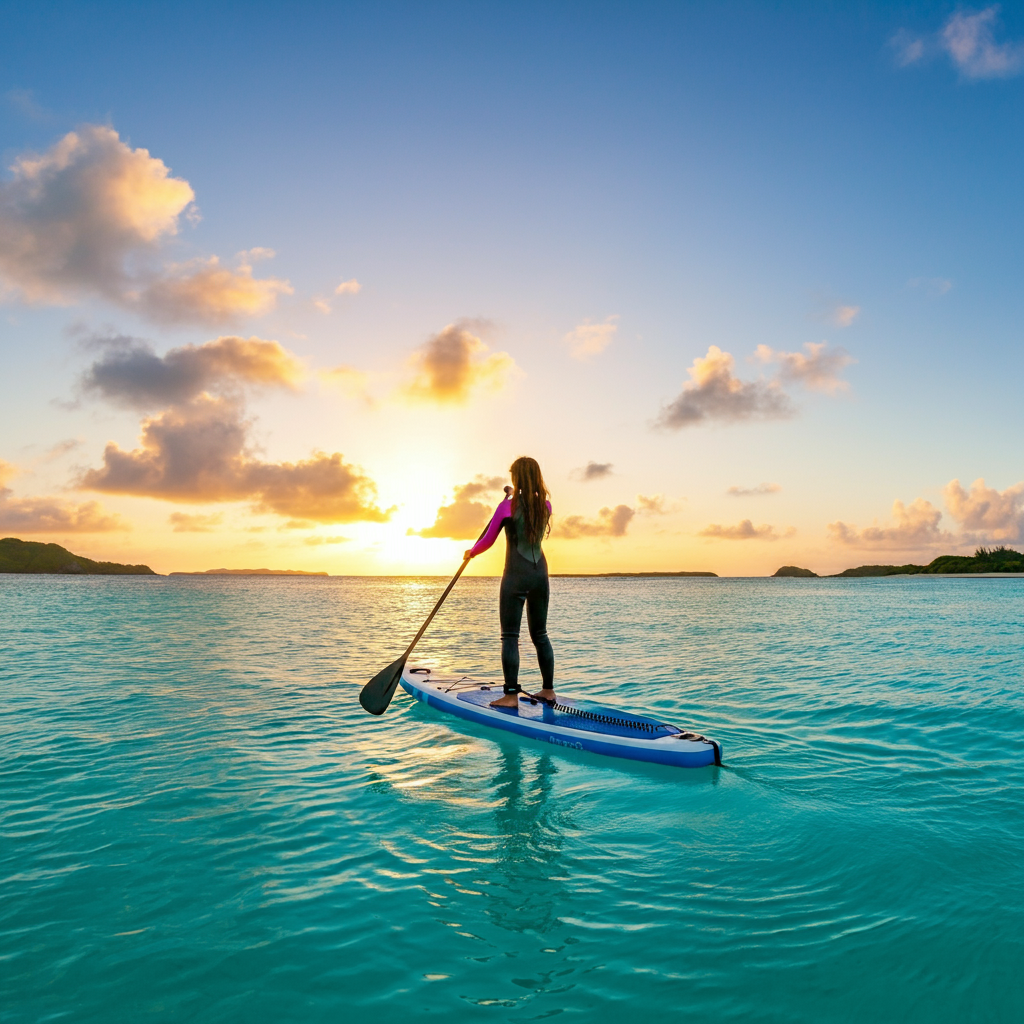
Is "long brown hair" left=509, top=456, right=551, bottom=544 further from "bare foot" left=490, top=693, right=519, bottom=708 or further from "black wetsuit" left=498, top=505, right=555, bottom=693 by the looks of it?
"bare foot" left=490, top=693, right=519, bottom=708

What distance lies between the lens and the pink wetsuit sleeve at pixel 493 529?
30.2ft

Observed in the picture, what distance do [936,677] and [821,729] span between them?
6.47m

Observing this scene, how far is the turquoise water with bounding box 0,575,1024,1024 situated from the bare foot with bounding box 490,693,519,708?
55cm

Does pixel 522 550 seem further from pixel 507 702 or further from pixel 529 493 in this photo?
pixel 507 702

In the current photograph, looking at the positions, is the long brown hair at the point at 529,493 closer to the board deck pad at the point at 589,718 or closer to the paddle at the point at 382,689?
the paddle at the point at 382,689

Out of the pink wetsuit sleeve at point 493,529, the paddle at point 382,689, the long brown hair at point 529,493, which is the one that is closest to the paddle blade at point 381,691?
the paddle at point 382,689

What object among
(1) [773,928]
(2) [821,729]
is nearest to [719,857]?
(1) [773,928]

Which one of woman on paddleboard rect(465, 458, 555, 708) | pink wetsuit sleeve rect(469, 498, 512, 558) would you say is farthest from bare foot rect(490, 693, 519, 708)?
pink wetsuit sleeve rect(469, 498, 512, 558)

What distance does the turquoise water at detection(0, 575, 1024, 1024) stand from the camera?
346 cm

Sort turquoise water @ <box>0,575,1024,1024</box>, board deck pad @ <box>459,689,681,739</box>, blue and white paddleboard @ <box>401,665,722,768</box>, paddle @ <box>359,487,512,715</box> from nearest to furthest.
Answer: turquoise water @ <box>0,575,1024,1024</box> < blue and white paddleboard @ <box>401,665,722,768</box> < board deck pad @ <box>459,689,681,739</box> < paddle @ <box>359,487,512,715</box>

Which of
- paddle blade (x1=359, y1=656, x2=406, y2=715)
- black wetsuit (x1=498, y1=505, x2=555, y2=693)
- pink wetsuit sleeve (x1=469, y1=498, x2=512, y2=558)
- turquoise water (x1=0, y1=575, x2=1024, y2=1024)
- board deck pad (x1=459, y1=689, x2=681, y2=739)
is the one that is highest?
pink wetsuit sleeve (x1=469, y1=498, x2=512, y2=558)

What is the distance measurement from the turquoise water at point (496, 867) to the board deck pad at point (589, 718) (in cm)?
Answer: 50

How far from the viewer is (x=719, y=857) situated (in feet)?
16.6

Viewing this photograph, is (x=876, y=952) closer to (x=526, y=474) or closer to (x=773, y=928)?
(x=773, y=928)
